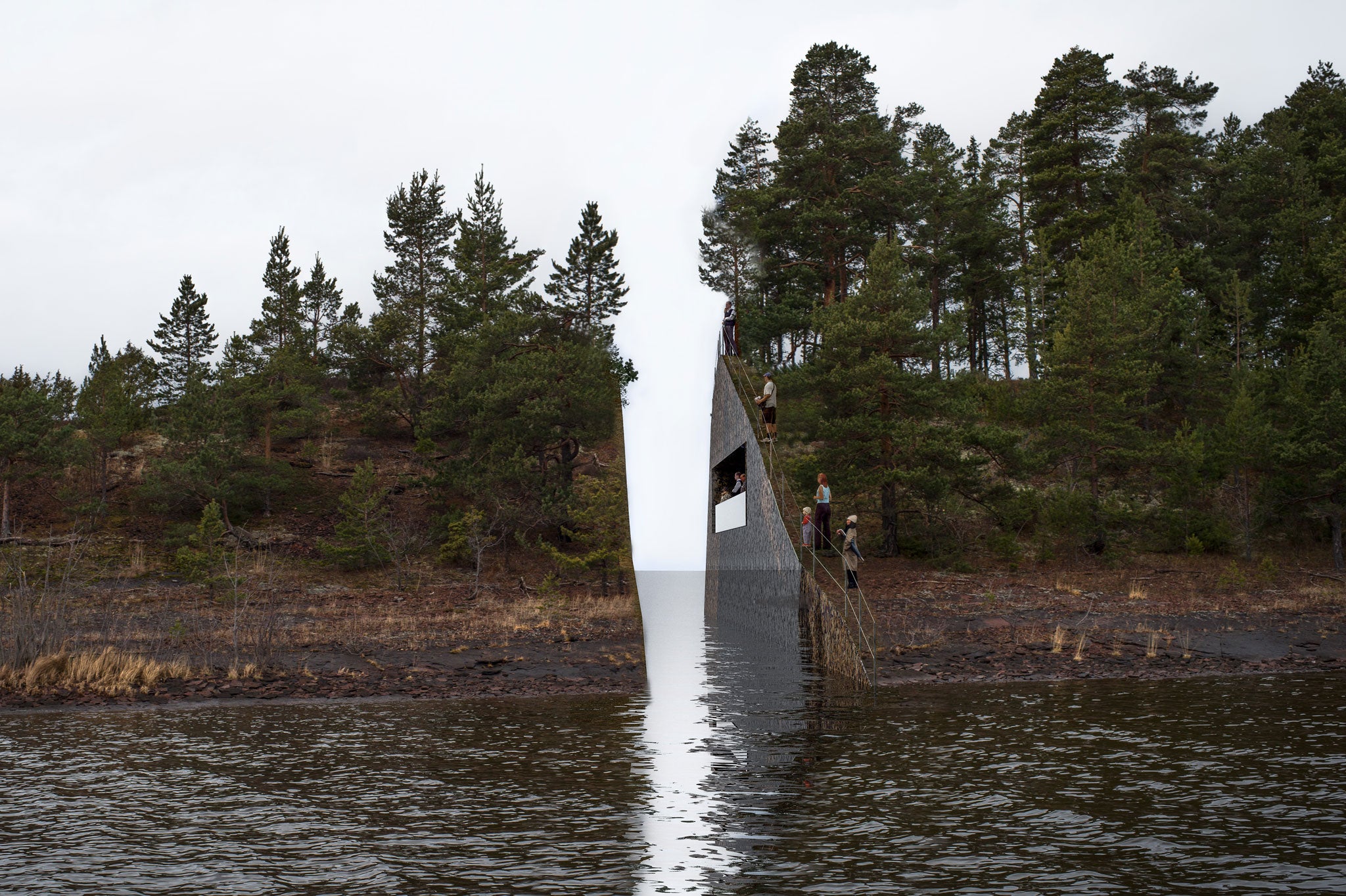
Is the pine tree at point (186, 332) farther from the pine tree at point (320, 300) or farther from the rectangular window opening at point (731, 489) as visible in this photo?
the rectangular window opening at point (731, 489)

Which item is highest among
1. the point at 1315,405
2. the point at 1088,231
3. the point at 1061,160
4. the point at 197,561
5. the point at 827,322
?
the point at 1061,160

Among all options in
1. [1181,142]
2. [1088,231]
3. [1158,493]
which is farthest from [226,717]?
[1181,142]

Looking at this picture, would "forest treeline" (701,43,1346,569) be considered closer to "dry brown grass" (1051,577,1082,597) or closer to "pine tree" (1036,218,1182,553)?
"pine tree" (1036,218,1182,553)

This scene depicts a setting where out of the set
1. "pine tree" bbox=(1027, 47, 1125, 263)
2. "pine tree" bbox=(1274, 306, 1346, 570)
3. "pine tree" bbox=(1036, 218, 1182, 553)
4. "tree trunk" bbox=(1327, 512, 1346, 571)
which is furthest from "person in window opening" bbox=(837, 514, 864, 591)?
"pine tree" bbox=(1027, 47, 1125, 263)

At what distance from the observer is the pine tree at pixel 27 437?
123 ft

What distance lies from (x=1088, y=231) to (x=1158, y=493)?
14460mm

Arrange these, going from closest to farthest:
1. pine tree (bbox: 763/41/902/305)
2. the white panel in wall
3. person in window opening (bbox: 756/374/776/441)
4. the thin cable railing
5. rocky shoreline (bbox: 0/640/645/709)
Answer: rocky shoreline (bbox: 0/640/645/709)
the thin cable railing
person in window opening (bbox: 756/374/776/441)
the white panel in wall
pine tree (bbox: 763/41/902/305)

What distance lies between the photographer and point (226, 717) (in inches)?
566

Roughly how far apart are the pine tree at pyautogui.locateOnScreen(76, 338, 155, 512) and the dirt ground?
1332 inches

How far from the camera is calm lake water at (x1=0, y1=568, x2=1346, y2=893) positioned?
283 inches

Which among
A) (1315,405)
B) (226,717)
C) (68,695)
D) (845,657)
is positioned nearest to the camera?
(226,717)

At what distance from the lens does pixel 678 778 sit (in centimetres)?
1027

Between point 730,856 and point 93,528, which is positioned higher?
point 93,528

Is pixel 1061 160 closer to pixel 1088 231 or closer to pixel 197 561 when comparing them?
pixel 1088 231
